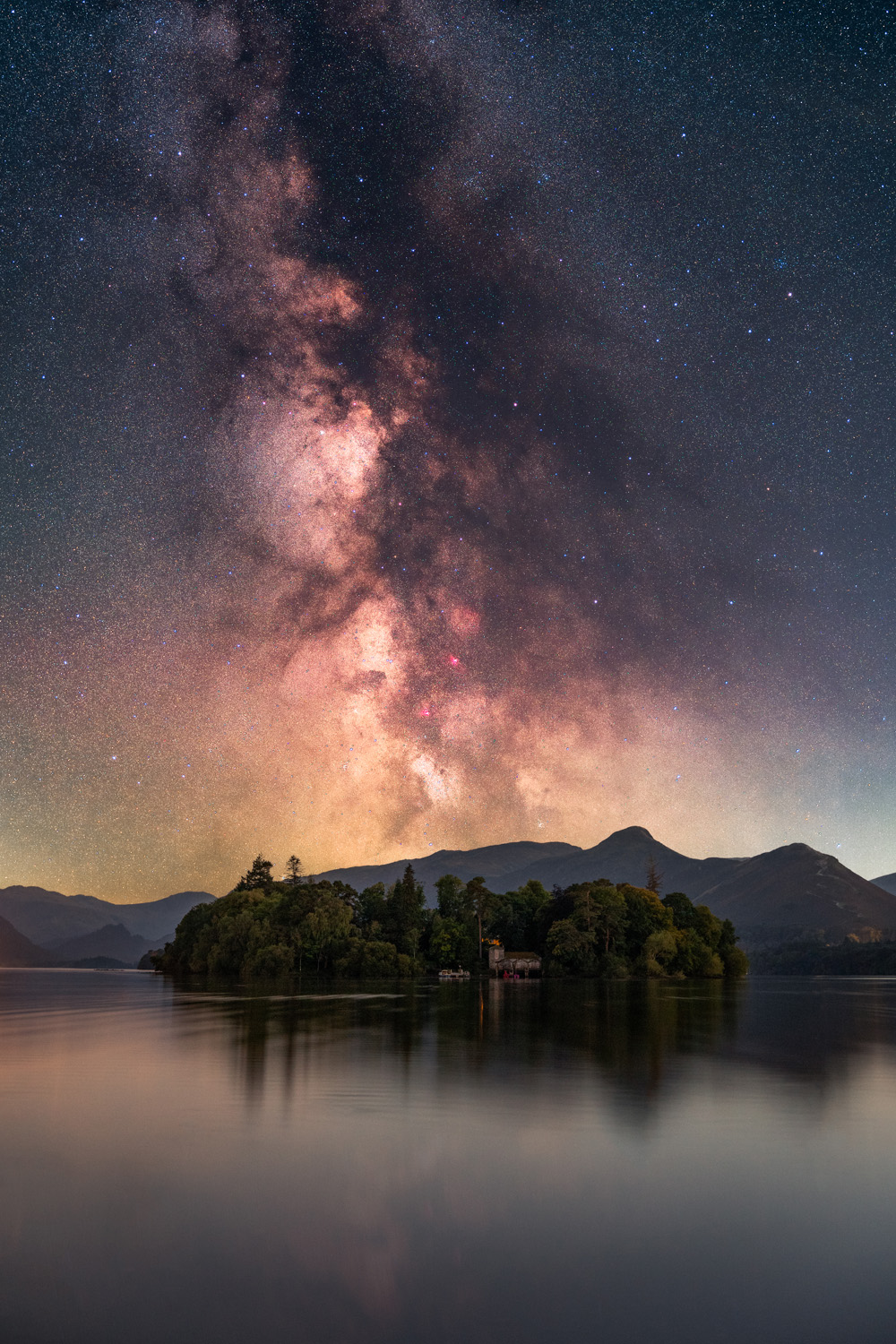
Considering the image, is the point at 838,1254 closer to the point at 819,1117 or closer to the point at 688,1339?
the point at 688,1339

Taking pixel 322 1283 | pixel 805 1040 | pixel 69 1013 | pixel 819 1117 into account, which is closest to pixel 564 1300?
pixel 322 1283

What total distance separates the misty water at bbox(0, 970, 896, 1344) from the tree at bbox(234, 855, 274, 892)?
15033 centimetres

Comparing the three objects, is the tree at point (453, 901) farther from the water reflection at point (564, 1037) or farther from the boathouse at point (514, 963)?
the water reflection at point (564, 1037)

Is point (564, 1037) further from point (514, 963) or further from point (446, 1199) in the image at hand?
point (514, 963)

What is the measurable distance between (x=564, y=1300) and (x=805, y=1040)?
35.1m

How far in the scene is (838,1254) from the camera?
36.3 feet

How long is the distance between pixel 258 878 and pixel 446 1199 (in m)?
176

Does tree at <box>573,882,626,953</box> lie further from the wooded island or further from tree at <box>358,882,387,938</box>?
tree at <box>358,882,387,938</box>

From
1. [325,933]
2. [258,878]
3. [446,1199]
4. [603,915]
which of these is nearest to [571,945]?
[603,915]

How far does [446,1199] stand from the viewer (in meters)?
13.0

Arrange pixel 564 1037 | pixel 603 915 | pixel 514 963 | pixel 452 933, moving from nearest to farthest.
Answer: pixel 564 1037 → pixel 603 915 → pixel 514 963 → pixel 452 933

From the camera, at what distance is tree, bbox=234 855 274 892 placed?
575 feet

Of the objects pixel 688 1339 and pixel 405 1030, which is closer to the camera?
pixel 688 1339

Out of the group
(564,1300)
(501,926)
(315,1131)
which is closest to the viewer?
(564,1300)
